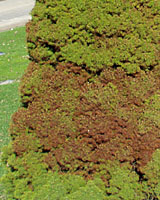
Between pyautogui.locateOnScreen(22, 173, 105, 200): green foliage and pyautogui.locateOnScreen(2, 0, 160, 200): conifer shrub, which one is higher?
pyautogui.locateOnScreen(2, 0, 160, 200): conifer shrub

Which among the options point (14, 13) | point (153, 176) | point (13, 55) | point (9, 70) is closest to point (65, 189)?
point (153, 176)

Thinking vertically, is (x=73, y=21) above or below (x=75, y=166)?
above

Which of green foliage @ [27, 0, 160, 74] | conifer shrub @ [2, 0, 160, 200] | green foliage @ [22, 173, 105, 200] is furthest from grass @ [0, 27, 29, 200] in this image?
green foliage @ [27, 0, 160, 74]

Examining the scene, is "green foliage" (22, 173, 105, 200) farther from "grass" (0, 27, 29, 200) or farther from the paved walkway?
the paved walkway

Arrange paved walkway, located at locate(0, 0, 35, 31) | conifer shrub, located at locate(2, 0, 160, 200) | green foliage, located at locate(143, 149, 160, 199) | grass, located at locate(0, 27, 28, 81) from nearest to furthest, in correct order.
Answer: green foliage, located at locate(143, 149, 160, 199) < conifer shrub, located at locate(2, 0, 160, 200) < grass, located at locate(0, 27, 28, 81) < paved walkway, located at locate(0, 0, 35, 31)

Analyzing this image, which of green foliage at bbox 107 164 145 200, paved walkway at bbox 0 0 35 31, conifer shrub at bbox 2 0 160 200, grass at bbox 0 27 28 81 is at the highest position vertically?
conifer shrub at bbox 2 0 160 200

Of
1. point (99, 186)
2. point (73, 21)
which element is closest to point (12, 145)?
point (99, 186)

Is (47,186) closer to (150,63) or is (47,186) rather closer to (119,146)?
(119,146)

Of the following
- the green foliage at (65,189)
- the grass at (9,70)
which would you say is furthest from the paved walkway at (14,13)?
the green foliage at (65,189)
